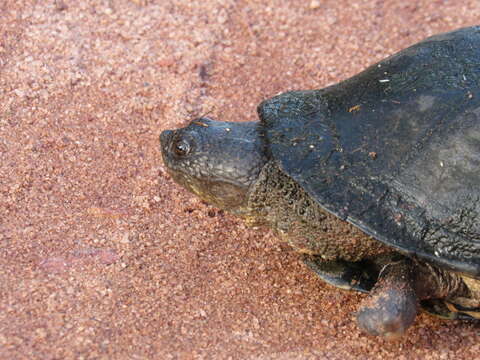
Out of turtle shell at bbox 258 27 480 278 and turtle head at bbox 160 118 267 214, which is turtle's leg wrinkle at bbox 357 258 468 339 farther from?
turtle head at bbox 160 118 267 214

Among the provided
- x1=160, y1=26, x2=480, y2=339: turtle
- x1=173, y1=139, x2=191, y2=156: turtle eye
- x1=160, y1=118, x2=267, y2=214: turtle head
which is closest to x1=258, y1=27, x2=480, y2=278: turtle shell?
x1=160, y1=26, x2=480, y2=339: turtle

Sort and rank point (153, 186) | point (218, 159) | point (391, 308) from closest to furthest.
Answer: point (391, 308) < point (218, 159) < point (153, 186)

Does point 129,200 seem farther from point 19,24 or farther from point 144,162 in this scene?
point 19,24

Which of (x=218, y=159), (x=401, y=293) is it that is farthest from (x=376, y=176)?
(x=218, y=159)

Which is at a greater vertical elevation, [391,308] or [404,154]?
[404,154]

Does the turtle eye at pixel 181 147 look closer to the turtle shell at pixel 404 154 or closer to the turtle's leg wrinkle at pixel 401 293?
the turtle shell at pixel 404 154

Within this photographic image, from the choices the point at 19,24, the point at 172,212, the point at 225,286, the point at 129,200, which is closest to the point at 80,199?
the point at 129,200

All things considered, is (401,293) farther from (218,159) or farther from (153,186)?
(153,186)

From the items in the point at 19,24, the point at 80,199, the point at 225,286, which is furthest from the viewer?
the point at 19,24
